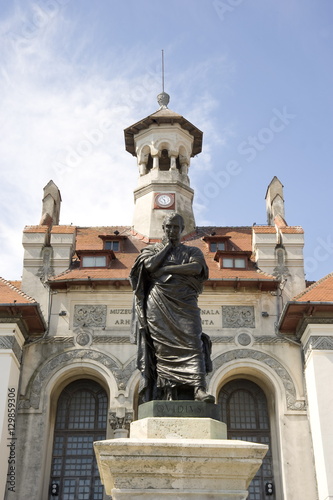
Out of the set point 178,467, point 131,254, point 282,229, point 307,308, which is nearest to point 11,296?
point 131,254

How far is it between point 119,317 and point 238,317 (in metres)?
4.29

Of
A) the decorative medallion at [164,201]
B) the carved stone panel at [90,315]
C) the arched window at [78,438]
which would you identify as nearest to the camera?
the arched window at [78,438]

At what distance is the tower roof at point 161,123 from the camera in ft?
101

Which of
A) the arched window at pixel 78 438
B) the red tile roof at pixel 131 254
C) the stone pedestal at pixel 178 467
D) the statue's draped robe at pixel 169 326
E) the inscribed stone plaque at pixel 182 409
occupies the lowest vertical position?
the stone pedestal at pixel 178 467

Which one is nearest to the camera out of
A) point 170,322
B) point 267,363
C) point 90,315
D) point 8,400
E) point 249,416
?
point 170,322

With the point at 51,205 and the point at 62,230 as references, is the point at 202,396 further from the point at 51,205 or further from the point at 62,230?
the point at 51,205

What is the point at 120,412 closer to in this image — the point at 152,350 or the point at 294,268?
the point at 294,268

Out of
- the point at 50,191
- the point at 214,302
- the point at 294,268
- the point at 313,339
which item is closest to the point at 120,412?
the point at 214,302

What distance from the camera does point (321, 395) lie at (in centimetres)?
2028

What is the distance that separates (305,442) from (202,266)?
15404 mm

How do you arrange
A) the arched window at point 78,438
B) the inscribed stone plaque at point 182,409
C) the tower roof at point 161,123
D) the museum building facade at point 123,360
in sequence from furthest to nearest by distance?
the tower roof at point 161,123
the arched window at point 78,438
the museum building facade at point 123,360
the inscribed stone plaque at point 182,409

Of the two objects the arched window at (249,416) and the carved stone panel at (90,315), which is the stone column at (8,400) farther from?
the arched window at (249,416)

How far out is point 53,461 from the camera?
860 inches

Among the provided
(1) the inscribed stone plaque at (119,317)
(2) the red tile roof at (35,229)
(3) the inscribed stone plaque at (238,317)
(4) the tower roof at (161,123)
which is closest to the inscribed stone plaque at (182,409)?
(1) the inscribed stone plaque at (119,317)
